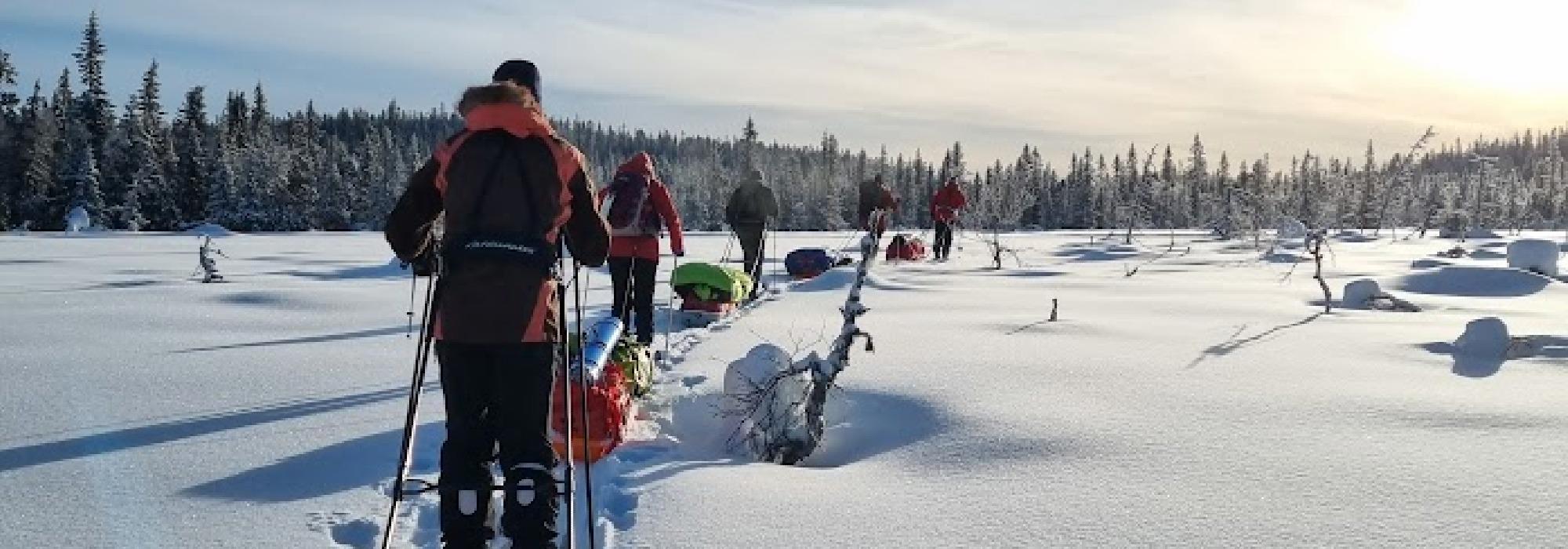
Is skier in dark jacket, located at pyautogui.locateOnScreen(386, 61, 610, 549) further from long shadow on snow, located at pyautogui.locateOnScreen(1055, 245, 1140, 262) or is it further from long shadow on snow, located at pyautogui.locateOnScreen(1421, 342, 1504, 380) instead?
long shadow on snow, located at pyautogui.locateOnScreen(1055, 245, 1140, 262)

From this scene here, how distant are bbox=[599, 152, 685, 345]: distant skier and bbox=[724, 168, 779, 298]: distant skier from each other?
192 inches

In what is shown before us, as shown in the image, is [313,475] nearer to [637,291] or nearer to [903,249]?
[637,291]

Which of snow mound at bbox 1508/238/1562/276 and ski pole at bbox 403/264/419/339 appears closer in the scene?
ski pole at bbox 403/264/419/339

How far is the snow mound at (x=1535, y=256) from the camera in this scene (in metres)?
17.1

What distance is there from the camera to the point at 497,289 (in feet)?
10.8

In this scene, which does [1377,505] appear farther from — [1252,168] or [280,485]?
[1252,168]

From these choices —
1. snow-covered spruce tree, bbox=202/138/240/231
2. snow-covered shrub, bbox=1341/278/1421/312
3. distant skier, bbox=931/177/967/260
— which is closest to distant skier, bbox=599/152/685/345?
snow-covered shrub, bbox=1341/278/1421/312

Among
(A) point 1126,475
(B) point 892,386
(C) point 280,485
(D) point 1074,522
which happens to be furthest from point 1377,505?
(C) point 280,485

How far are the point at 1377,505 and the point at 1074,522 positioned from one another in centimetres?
124

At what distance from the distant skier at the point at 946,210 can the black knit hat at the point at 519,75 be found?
17075mm

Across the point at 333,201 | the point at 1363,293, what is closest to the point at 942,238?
the point at 1363,293

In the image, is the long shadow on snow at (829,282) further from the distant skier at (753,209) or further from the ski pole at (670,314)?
the ski pole at (670,314)

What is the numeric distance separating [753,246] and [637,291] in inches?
222

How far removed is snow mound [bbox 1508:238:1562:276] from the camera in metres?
17.1
